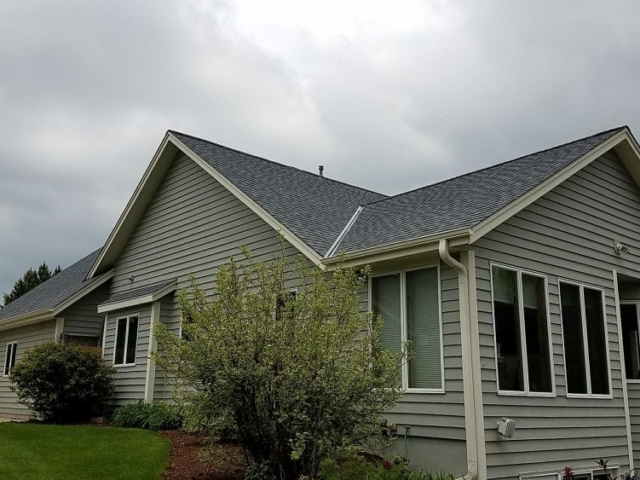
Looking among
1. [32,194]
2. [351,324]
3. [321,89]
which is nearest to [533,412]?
[351,324]

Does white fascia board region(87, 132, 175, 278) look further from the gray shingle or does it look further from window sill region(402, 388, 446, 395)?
window sill region(402, 388, 446, 395)

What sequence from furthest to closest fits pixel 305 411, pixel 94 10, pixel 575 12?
pixel 575 12 < pixel 94 10 < pixel 305 411

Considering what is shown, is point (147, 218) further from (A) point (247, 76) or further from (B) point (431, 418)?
(B) point (431, 418)

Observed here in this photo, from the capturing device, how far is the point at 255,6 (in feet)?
48.2

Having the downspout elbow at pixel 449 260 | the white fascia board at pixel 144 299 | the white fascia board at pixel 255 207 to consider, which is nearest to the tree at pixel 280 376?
the downspout elbow at pixel 449 260

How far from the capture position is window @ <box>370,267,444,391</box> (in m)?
9.20

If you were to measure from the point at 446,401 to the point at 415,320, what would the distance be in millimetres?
1270

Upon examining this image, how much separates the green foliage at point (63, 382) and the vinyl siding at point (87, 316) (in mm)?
2503

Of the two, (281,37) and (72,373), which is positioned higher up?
(281,37)

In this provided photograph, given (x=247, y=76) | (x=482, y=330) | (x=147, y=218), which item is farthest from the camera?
(x=247, y=76)

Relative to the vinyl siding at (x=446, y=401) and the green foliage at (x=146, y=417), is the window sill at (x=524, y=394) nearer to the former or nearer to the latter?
the vinyl siding at (x=446, y=401)

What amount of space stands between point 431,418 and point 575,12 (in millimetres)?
11308

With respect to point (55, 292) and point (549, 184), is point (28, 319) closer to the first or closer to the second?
point (55, 292)

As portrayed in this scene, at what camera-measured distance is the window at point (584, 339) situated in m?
10.3
